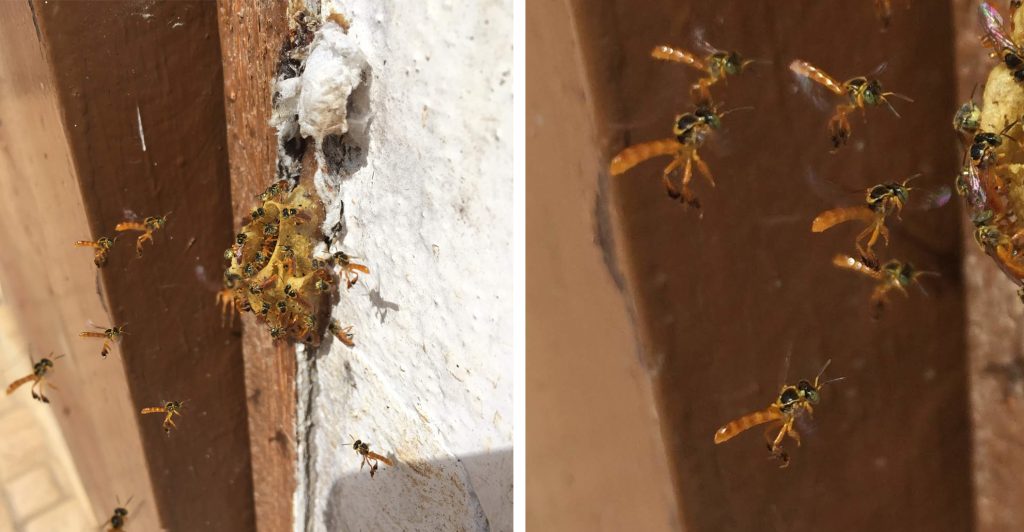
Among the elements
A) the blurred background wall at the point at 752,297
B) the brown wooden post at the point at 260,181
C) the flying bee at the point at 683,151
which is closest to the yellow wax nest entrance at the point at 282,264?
the brown wooden post at the point at 260,181

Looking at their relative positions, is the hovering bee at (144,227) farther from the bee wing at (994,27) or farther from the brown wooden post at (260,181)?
the bee wing at (994,27)

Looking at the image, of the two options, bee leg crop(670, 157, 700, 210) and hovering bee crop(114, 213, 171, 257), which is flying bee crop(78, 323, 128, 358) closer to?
hovering bee crop(114, 213, 171, 257)

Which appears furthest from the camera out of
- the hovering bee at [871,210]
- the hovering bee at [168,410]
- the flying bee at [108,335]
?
the hovering bee at [168,410]

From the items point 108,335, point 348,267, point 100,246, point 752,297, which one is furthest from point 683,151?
point 108,335

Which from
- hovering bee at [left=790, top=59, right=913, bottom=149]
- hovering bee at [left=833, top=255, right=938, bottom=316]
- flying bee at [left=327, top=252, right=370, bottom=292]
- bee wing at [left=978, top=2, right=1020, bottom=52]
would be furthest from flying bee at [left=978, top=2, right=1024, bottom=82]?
flying bee at [left=327, top=252, right=370, bottom=292]

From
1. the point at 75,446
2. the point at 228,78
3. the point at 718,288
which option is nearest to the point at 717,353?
the point at 718,288
